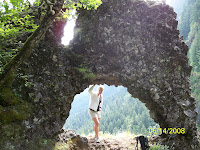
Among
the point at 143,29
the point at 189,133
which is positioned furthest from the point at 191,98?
the point at 143,29

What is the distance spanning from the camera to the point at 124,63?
7.21m

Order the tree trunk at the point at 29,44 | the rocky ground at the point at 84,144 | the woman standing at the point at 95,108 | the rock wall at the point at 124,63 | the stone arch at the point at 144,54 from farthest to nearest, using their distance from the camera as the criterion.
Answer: the woman standing at the point at 95,108 < the stone arch at the point at 144,54 < the rock wall at the point at 124,63 < the rocky ground at the point at 84,144 < the tree trunk at the point at 29,44

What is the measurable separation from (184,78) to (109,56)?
348cm

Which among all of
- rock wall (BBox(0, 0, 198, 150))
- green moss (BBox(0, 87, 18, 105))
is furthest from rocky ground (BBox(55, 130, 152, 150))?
green moss (BBox(0, 87, 18, 105))

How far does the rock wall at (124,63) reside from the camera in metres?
6.25

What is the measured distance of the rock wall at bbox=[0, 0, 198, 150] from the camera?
6.25 metres

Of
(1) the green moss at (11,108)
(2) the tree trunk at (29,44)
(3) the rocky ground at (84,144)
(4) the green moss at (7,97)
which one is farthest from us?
(3) the rocky ground at (84,144)

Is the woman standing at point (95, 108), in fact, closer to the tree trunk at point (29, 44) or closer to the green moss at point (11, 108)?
the green moss at point (11, 108)

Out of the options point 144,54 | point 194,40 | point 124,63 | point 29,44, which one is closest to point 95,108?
point 124,63

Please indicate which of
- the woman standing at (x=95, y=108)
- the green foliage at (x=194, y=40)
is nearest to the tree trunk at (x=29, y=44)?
the woman standing at (x=95, y=108)

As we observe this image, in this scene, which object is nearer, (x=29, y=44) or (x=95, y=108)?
(x=29, y=44)

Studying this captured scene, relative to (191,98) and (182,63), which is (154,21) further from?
(191,98)

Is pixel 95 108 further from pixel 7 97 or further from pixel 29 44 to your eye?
pixel 29 44

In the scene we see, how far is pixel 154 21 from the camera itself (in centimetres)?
748
